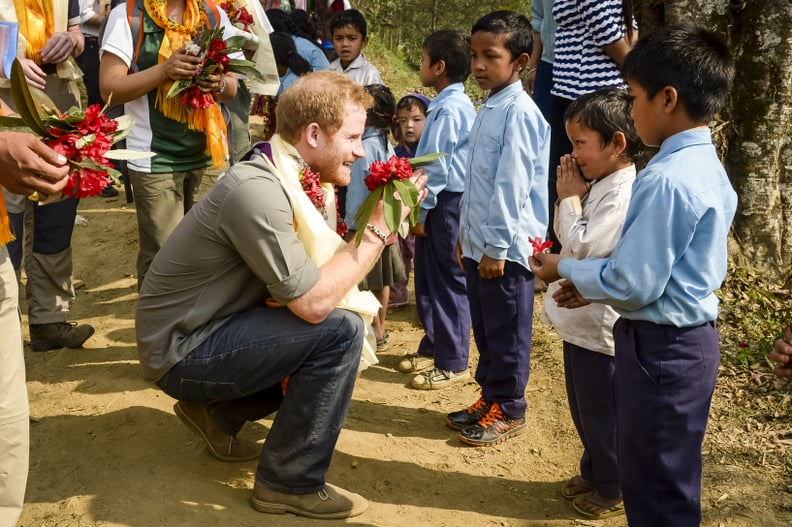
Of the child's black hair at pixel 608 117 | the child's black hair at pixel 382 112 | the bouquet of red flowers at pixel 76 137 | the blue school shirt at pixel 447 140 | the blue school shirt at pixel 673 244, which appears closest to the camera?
the blue school shirt at pixel 673 244

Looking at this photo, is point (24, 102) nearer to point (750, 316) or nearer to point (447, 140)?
point (447, 140)

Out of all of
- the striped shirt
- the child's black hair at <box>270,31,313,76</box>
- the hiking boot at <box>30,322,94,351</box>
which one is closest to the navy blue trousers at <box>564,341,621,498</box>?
the striped shirt

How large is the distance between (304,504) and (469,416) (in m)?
1.25

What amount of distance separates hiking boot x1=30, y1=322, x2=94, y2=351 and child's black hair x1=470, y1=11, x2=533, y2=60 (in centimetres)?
307

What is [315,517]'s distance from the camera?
11.3ft

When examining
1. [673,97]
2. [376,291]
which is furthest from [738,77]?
[673,97]

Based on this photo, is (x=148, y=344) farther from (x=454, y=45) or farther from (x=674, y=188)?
(x=454, y=45)

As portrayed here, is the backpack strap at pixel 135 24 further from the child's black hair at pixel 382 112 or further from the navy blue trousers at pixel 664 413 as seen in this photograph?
the navy blue trousers at pixel 664 413

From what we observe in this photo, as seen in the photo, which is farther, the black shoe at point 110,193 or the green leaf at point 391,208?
the black shoe at point 110,193

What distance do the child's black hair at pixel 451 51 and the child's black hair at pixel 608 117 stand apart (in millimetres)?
1852

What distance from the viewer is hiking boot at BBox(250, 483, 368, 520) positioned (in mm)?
3432

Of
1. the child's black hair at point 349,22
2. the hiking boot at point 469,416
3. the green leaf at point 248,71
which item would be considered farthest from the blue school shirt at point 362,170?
the child's black hair at point 349,22

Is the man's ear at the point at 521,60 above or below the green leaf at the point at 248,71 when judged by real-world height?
above

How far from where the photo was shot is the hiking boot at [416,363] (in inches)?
203
